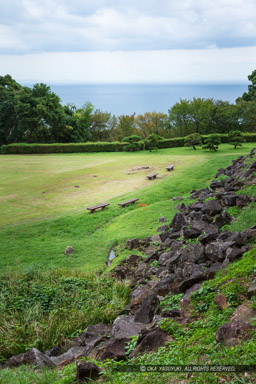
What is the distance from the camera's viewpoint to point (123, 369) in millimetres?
4195

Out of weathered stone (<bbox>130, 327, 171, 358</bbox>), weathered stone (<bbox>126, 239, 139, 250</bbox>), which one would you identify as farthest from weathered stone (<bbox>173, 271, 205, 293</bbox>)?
A: weathered stone (<bbox>126, 239, 139, 250</bbox>)

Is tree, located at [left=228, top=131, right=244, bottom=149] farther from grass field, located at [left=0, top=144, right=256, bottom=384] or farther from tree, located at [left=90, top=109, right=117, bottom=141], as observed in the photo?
tree, located at [left=90, top=109, right=117, bottom=141]

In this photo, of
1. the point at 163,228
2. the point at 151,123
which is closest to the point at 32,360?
the point at 163,228

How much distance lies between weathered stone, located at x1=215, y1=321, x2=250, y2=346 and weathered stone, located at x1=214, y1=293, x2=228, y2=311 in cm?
81

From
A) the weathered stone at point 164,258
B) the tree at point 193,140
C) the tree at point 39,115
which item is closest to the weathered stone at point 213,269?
the weathered stone at point 164,258

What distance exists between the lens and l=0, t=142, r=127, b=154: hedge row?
44.6 metres

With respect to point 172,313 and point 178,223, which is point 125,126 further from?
point 172,313

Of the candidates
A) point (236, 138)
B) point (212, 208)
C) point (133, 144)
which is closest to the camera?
point (212, 208)

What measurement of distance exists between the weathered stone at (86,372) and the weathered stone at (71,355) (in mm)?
1059

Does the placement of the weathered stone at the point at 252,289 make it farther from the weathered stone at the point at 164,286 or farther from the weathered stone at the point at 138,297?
the weathered stone at the point at 138,297

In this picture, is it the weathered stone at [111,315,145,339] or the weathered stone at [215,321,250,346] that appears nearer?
the weathered stone at [215,321,250,346]

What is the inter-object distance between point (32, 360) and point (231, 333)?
3.08 metres

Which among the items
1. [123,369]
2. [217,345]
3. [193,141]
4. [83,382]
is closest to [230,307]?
[217,345]

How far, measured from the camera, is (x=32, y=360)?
17.0ft
